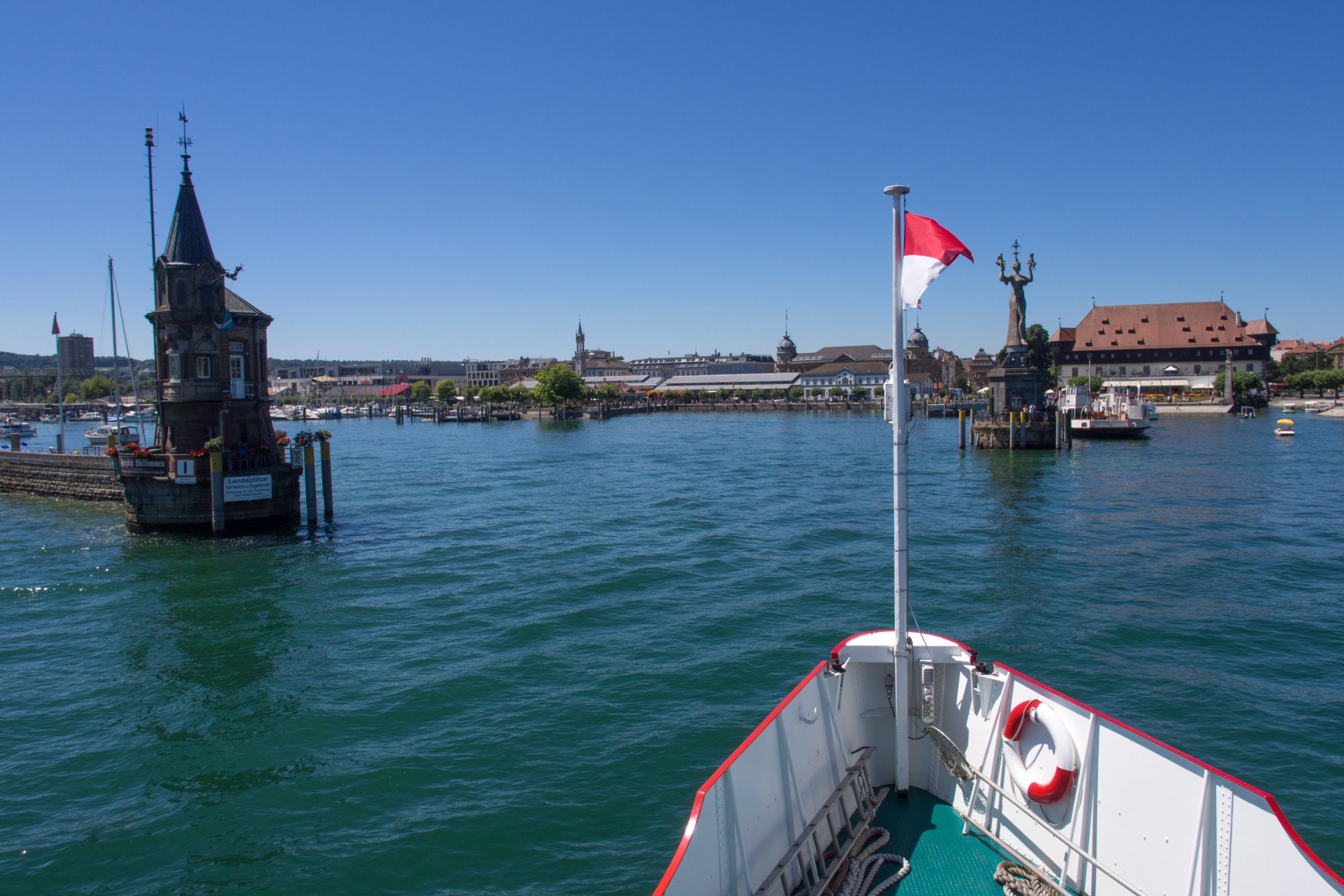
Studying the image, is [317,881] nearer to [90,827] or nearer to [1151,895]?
[90,827]

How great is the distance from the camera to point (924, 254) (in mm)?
7977

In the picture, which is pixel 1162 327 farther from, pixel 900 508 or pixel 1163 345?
pixel 900 508

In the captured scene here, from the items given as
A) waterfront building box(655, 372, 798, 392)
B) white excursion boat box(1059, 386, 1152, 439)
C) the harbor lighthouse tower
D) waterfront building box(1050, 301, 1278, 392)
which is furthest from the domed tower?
the harbor lighthouse tower

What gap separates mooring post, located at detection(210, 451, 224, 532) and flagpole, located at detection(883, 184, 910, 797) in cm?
2786

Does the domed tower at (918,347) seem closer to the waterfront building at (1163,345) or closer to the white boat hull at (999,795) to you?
the waterfront building at (1163,345)

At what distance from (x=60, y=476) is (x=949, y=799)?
49228mm

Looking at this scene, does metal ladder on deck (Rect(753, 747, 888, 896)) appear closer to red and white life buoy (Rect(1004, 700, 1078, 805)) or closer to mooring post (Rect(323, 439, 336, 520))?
red and white life buoy (Rect(1004, 700, 1078, 805))

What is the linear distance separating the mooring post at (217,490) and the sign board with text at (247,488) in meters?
0.23

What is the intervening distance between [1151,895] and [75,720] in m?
16.4

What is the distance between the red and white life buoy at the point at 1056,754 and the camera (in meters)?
7.57

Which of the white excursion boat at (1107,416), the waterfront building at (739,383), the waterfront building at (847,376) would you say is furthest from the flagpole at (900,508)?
the waterfront building at (739,383)

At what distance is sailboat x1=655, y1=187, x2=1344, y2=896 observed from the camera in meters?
6.40

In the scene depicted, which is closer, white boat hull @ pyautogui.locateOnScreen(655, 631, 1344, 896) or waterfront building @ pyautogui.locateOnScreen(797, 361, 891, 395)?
white boat hull @ pyautogui.locateOnScreen(655, 631, 1344, 896)

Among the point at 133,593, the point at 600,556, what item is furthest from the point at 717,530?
the point at 133,593
